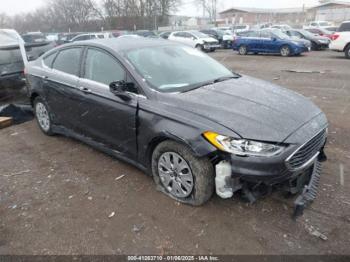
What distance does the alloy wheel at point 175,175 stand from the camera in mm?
3070

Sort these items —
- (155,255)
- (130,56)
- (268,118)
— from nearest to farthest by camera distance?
(155,255) → (268,118) → (130,56)

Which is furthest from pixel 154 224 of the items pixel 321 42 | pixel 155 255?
pixel 321 42

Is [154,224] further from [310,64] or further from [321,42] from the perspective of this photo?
[321,42]

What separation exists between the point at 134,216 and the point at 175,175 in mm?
592

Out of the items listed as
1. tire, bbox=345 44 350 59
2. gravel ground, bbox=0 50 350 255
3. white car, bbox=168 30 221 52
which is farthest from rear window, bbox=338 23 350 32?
gravel ground, bbox=0 50 350 255

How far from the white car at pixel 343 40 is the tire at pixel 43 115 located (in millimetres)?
14481

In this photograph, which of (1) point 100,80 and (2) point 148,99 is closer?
(2) point 148,99

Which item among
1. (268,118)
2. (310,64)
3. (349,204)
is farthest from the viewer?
(310,64)

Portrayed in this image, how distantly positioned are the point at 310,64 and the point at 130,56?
12.2 m

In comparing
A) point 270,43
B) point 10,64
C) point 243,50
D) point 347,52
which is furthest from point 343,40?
point 10,64

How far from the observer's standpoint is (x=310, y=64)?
1365cm

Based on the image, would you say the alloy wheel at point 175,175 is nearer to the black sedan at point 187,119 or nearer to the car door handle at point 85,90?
the black sedan at point 187,119

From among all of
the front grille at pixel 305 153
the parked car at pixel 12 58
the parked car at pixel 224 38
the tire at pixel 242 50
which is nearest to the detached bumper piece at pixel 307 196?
the front grille at pixel 305 153

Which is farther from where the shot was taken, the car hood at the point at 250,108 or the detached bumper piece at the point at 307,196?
the detached bumper piece at the point at 307,196
